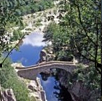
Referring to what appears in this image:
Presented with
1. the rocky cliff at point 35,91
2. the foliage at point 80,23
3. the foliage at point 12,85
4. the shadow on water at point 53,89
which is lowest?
the shadow on water at point 53,89

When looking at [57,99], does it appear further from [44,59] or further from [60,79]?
[44,59]

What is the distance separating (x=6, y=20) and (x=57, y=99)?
18297mm

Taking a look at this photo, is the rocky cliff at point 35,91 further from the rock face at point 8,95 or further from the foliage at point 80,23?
the foliage at point 80,23

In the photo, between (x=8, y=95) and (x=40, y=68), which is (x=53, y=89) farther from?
(x=8, y=95)

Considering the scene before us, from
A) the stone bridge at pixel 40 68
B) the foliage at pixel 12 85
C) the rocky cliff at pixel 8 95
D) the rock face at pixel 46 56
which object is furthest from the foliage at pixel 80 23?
the rock face at pixel 46 56

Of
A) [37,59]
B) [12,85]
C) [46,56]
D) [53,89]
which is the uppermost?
[12,85]

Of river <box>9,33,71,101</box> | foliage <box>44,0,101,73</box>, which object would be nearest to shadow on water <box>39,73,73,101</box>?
river <box>9,33,71,101</box>

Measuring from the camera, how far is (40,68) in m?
26.7

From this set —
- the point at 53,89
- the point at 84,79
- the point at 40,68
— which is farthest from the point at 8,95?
the point at 53,89

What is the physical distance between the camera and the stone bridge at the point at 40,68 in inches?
1024

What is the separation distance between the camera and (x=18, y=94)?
65.8 feet

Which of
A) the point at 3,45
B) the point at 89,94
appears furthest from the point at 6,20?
the point at 89,94

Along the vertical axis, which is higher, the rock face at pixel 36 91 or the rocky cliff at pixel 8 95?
the rocky cliff at pixel 8 95

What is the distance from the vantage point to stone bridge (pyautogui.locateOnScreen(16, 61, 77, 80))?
26.0 metres
